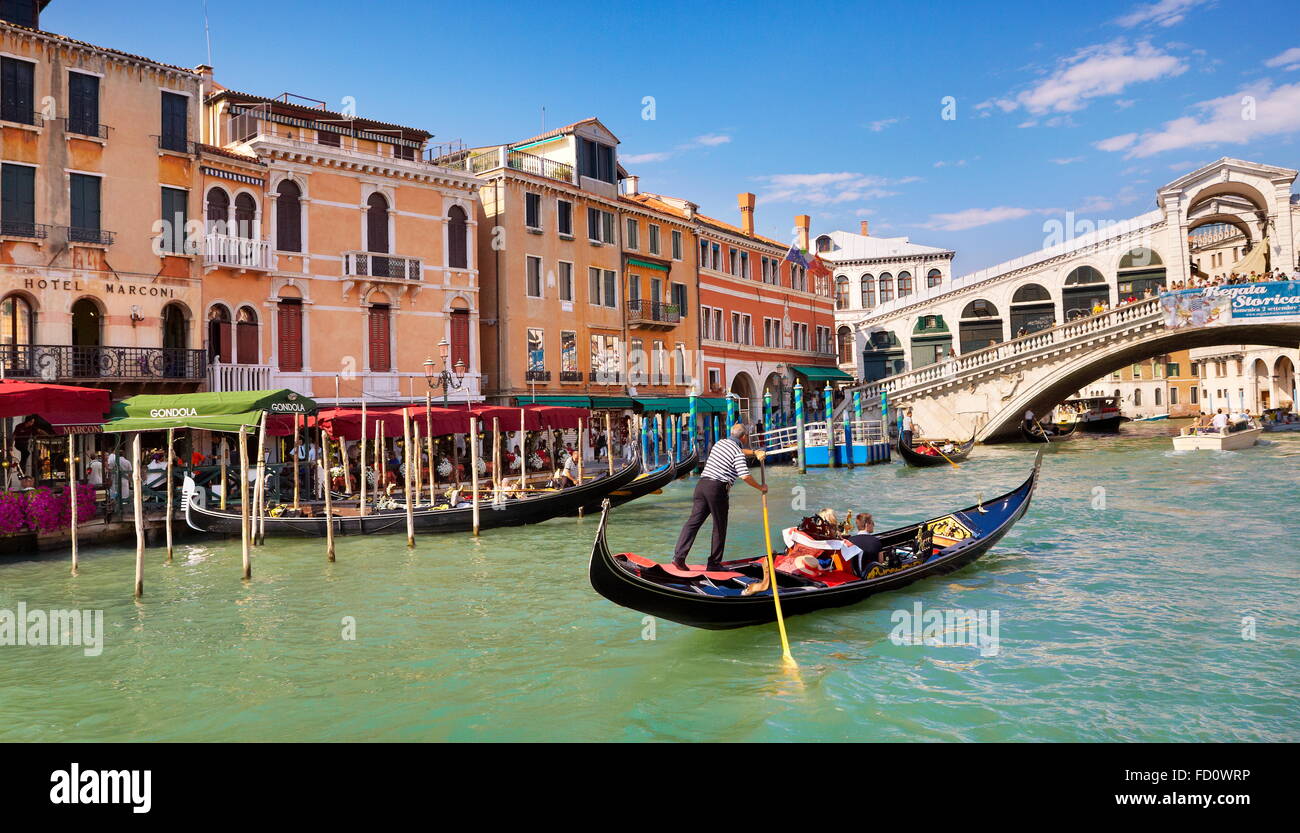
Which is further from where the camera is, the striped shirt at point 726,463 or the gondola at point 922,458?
the gondola at point 922,458

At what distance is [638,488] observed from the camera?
47.0 feet

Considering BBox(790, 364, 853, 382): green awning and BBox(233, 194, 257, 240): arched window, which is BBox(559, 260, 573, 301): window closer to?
BBox(233, 194, 257, 240): arched window

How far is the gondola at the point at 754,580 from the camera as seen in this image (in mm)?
5785

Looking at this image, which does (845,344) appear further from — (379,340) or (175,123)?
(175,123)

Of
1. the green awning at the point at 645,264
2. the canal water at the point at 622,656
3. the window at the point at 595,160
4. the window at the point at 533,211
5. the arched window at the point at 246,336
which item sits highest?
the window at the point at 595,160

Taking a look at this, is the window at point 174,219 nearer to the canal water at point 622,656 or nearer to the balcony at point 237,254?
the balcony at point 237,254

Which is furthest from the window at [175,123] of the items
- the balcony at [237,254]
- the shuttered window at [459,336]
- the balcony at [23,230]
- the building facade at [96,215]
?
the shuttered window at [459,336]

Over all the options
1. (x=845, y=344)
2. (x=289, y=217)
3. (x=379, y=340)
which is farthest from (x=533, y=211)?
(x=845, y=344)

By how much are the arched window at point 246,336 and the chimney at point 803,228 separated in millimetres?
23100

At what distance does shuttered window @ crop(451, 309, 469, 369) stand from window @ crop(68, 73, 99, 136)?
6.84m

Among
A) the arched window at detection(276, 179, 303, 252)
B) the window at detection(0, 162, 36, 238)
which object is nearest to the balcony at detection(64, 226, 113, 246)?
the window at detection(0, 162, 36, 238)

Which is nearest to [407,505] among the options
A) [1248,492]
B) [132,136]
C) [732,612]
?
[732,612]

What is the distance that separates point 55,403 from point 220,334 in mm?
4794
